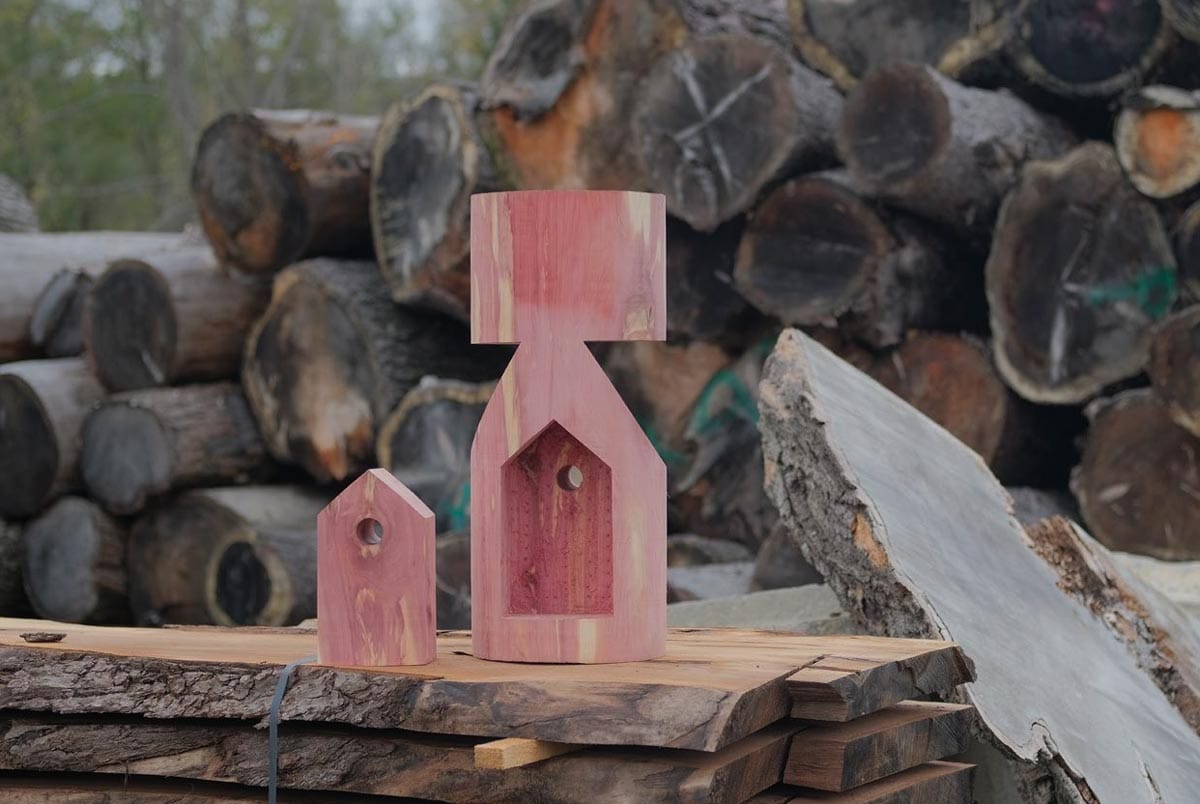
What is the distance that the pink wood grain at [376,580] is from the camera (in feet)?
7.20

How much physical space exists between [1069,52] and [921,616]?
2539 mm

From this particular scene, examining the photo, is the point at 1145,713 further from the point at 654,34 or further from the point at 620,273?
the point at 654,34

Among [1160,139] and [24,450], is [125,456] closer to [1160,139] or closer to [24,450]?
[24,450]

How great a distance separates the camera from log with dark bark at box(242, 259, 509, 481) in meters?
5.56

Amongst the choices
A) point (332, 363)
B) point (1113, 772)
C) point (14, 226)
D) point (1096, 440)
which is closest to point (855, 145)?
point (1096, 440)

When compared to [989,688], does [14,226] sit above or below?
above

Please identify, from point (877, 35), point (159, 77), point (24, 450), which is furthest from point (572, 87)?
point (159, 77)

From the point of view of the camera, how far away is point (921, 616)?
2.62 meters

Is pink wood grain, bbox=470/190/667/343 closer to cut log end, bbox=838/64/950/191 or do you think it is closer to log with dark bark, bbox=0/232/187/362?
cut log end, bbox=838/64/950/191

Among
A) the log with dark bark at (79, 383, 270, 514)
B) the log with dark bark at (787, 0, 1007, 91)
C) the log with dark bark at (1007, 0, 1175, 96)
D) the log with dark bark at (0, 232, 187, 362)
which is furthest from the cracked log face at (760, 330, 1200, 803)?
the log with dark bark at (0, 232, 187, 362)

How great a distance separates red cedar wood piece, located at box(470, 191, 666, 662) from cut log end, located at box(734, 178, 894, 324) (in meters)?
2.45

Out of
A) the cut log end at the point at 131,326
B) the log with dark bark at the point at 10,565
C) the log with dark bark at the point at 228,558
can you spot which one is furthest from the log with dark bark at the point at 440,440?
the log with dark bark at the point at 10,565

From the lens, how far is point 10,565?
642 centimetres

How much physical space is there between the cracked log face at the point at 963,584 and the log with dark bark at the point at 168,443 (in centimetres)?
319
